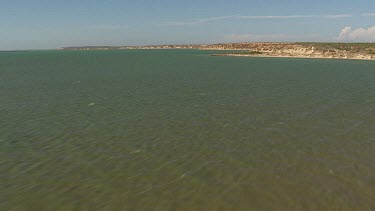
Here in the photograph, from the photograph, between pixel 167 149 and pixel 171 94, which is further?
pixel 171 94

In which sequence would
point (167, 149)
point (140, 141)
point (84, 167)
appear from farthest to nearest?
point (140, 141) < point (167, 149) < point (84, 167)

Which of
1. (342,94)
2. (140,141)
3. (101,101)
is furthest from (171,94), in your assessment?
(342,94)

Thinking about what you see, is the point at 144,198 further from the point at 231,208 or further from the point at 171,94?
the point at 171,94

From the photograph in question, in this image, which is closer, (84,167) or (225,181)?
(225,181)

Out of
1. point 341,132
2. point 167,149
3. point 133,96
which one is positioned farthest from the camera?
point 133,96

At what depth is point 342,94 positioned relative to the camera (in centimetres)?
3425

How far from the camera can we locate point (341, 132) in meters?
19.7

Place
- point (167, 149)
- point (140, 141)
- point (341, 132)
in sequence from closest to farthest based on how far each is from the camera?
point (167, 149), point (140, 141), point (341, 132)

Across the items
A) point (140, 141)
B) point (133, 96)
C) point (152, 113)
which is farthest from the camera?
point (133, 96)

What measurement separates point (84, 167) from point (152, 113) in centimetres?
1091

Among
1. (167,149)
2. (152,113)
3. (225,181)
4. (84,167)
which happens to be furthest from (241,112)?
(84,167)

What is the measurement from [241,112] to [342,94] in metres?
15.8

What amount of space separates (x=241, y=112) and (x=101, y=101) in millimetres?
14136

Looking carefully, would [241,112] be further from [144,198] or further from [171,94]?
[144,198]
